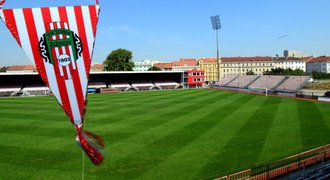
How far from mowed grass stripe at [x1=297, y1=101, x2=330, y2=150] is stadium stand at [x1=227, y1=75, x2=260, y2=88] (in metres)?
38.5

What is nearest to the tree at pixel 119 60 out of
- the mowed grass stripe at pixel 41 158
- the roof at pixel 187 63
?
the roof at pixel 187 63

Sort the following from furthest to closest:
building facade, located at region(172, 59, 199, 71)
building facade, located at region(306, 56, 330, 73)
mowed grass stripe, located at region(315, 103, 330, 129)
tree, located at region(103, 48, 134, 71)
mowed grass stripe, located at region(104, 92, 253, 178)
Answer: building facade, located at region(172, 59, 199, 71) → building facade, located at region(306, 56, 330, 73) → tree, located at region(103, 48, 134, 71) → mowed grass stripe, located at region(315, 103, 330, 129) → mowed grass stripe, located at region(104, 92, 253, 178)

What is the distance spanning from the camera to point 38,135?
22.7 m

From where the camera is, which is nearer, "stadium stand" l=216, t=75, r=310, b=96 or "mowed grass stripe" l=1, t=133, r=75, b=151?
"mowed grass stripe" l=1, t=133, r=75, b=151

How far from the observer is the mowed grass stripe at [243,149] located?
1536 centimetres

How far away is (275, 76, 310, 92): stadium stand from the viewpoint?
55125mm

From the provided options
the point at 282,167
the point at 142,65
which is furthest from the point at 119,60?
the point at 282,167

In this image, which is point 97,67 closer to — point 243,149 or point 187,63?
point 187,63

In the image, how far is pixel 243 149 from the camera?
18.2 metres

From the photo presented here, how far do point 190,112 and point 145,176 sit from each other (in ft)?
61.2

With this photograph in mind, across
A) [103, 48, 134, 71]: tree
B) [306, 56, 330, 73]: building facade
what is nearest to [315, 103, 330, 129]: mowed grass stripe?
[103, 48, 134, 71]: tree

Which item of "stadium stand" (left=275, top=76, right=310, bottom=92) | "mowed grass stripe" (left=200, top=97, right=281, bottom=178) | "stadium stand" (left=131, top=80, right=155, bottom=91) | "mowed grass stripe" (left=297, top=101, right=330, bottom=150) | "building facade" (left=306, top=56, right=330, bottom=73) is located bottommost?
"building facade" (left=306, top=56, right=330, bottom=73)

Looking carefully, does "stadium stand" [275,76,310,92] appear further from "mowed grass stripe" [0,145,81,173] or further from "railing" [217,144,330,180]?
"mowed grass stripe" [0,145,81,173]

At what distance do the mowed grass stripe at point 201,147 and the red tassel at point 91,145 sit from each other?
8218 millimetres
